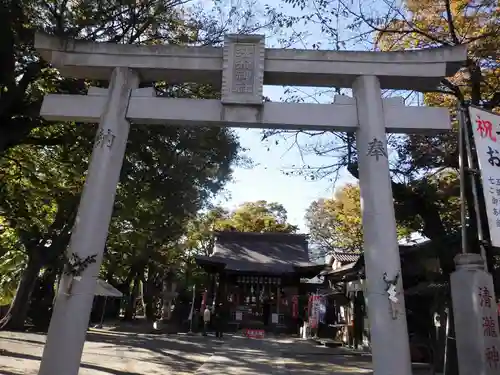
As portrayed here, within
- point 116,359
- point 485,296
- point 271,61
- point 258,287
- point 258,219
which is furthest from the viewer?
point 258,219

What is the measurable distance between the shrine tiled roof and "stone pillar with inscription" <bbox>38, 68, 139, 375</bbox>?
17.0 m

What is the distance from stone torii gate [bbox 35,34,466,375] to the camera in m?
5.57

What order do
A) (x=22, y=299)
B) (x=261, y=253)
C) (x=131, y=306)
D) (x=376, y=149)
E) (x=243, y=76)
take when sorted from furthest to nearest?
(x=131, y=306)
(x=261, y=253)
(x=22, y=299)
(x=243, y=76)
(x=376, y=149)

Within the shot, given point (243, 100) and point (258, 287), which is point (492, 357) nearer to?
point (243, 100)

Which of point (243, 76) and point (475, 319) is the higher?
point (243, 76)

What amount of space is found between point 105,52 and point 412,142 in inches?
291

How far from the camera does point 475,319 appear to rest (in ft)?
14.4

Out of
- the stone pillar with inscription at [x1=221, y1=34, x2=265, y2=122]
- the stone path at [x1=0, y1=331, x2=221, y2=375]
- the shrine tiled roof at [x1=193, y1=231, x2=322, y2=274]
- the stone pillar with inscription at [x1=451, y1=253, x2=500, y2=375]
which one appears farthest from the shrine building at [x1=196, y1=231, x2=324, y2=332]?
the stone pillar with inscription at [x1=451, y1=253, x2=500, y2=375]

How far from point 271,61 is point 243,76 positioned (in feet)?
1.58

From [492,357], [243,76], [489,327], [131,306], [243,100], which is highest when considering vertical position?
[243,76]

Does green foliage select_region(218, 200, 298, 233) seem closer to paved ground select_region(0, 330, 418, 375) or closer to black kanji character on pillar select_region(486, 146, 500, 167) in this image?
paved ground select_region(0, 330, 418, 375)

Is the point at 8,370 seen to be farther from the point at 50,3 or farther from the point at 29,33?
the point at 50,3

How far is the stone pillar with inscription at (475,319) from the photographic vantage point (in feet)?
14.0

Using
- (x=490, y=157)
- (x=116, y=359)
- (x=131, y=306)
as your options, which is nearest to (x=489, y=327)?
(x=490, y=157)
